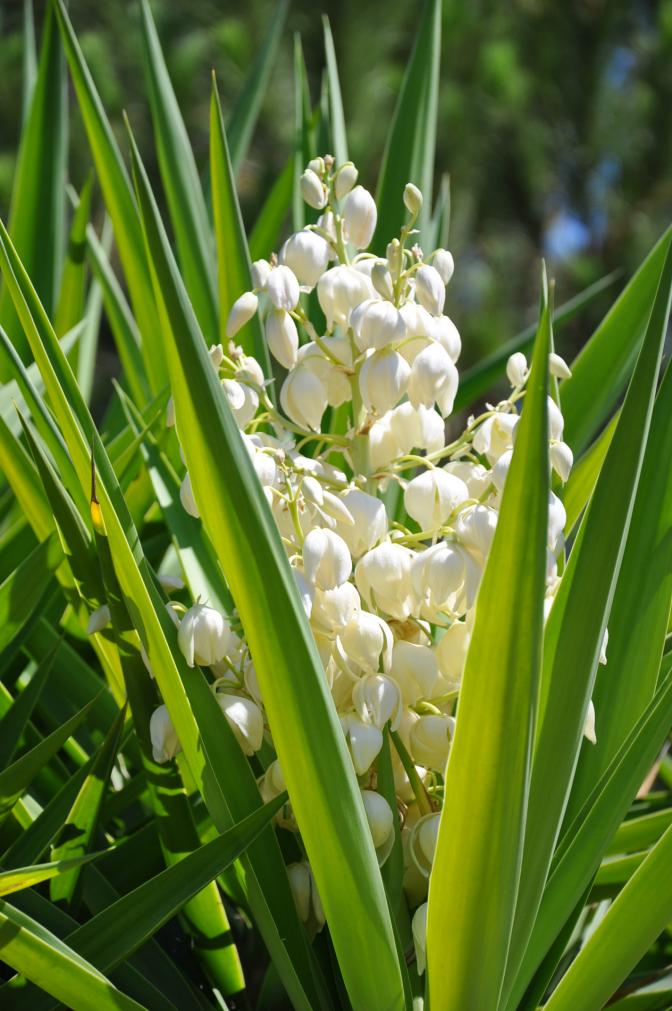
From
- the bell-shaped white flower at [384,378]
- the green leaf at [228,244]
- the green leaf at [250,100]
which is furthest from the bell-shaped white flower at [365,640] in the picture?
the green leaf at [250,100]

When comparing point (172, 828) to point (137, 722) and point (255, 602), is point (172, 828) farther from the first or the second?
point (255, 602)

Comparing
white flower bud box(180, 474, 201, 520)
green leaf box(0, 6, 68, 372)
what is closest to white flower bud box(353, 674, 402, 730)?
white flower bud box(180, 474, 201, 520)

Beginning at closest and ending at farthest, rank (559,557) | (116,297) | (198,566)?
(559,557) → (198,566) → (116,297)

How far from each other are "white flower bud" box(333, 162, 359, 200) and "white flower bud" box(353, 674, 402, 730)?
10.4 inches

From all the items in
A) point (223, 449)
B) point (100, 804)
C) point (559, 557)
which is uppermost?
point (223, 449)

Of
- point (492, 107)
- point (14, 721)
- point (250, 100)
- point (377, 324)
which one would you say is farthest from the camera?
point (492, 107)

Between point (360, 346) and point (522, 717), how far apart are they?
0.67 feet

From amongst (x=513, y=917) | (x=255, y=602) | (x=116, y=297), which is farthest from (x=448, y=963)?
(x=116, y=297)

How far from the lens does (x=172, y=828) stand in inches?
21.9

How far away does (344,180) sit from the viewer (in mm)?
575

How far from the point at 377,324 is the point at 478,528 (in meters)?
0.11

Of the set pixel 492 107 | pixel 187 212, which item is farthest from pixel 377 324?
pixel 492 107

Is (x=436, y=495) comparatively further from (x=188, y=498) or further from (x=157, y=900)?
(x=157, y=900)

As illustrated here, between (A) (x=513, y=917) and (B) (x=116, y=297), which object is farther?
(B) (x=116, y=297)
